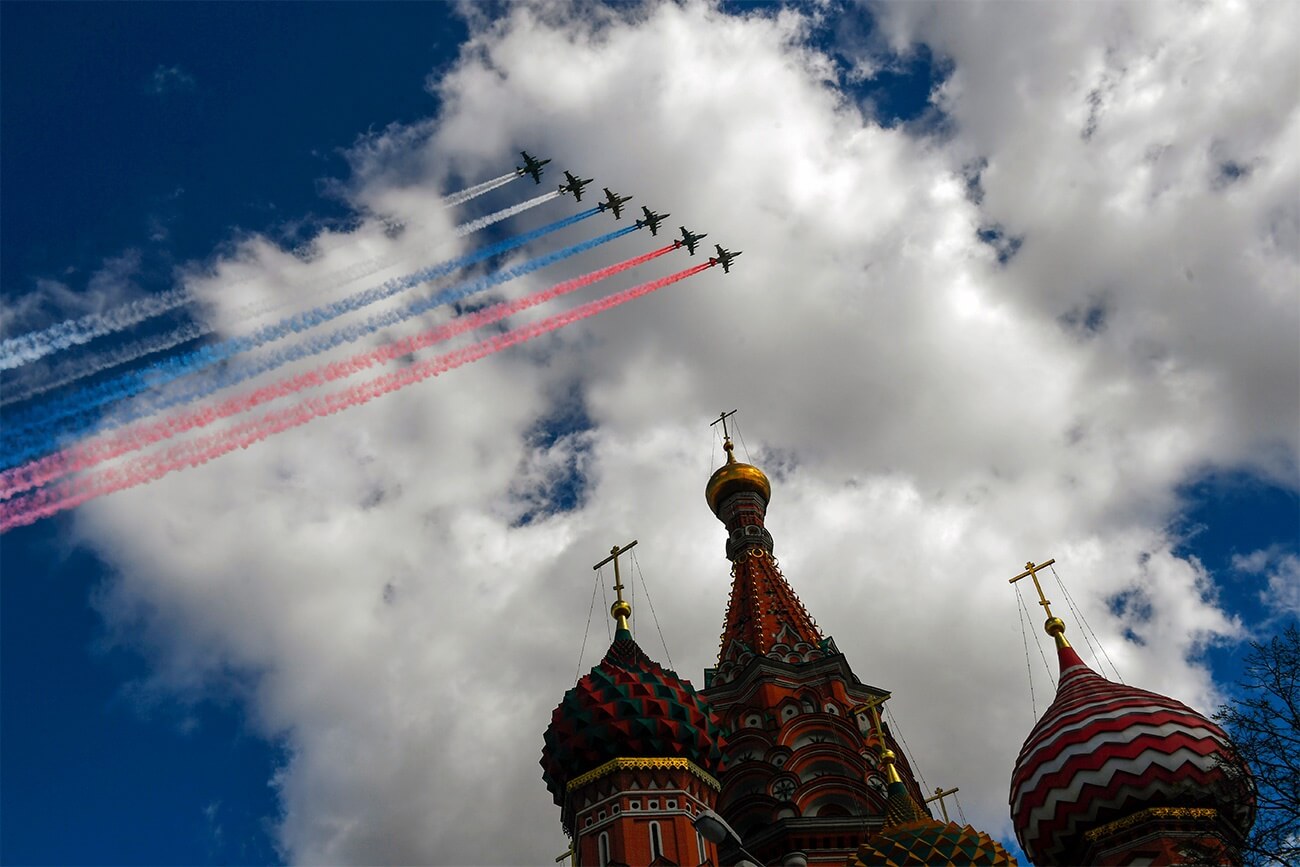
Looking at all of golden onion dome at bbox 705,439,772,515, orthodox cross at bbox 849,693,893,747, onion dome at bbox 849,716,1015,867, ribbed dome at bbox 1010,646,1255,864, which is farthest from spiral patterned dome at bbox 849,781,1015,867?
golden onion dome at bbox 705,439,772,515

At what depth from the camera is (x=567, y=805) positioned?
74.0 feet

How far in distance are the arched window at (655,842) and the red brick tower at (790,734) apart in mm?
3682

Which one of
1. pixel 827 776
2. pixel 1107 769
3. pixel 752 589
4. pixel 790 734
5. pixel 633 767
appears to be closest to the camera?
pixel 1107 769

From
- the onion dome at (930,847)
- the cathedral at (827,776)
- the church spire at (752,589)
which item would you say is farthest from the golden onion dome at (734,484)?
the onion dome at (930,847)

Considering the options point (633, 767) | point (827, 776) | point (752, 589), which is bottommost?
point (633, 767)

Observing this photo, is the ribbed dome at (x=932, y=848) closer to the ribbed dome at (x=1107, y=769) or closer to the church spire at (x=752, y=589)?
the ribbed dome at (x=1107, y=769)

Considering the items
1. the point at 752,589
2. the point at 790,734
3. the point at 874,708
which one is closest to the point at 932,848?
the point at 790,734

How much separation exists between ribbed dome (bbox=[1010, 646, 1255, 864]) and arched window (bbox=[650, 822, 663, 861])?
23.6 feet

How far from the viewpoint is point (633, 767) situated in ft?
72.0

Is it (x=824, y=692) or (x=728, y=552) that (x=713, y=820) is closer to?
Answer: (x=824, y=692)

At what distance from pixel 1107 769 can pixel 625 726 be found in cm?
881

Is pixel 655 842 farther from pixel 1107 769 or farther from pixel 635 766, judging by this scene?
pixel 1107 769

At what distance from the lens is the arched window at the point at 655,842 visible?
68.2ft

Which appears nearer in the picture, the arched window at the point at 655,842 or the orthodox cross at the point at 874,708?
the arched window at the point at 655,842
